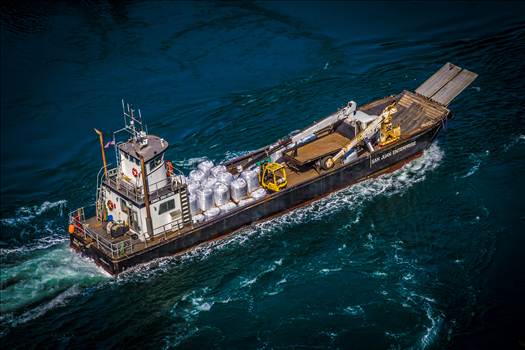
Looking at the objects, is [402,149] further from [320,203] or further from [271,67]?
[271,67]

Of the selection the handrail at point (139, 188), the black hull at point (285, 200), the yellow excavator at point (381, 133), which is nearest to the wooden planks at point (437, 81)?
the black hull at point (285, 200)

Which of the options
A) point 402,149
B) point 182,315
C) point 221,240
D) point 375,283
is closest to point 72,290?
point 182,315

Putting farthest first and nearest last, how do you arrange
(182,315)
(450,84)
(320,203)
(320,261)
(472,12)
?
(472,12) < (450,84) < (320,203) < (320,261) < (182,315)

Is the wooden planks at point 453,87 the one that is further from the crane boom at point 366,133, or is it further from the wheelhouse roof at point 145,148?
the wheelhouse roof at point 145,148

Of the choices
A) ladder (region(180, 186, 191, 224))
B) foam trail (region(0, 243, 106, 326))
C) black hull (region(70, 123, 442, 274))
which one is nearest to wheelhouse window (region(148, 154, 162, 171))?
ladder (region(180, 186, 191, 224))

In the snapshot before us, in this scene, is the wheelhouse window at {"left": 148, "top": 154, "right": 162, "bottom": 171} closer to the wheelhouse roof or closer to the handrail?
the wheelhouse roof

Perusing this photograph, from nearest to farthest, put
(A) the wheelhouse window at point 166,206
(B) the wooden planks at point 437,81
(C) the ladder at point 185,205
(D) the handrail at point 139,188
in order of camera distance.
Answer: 1. (D) the handrail at point 139,188
2. (A) the wheelhouse window at point 166,206
3. (C) the ladder at point 185,205
4. (B) the wooden planks at point 437,81

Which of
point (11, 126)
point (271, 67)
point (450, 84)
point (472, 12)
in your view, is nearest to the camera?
point (450, 84)

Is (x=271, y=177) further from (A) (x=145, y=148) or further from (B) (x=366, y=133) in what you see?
(A) (x=145, y=148)
